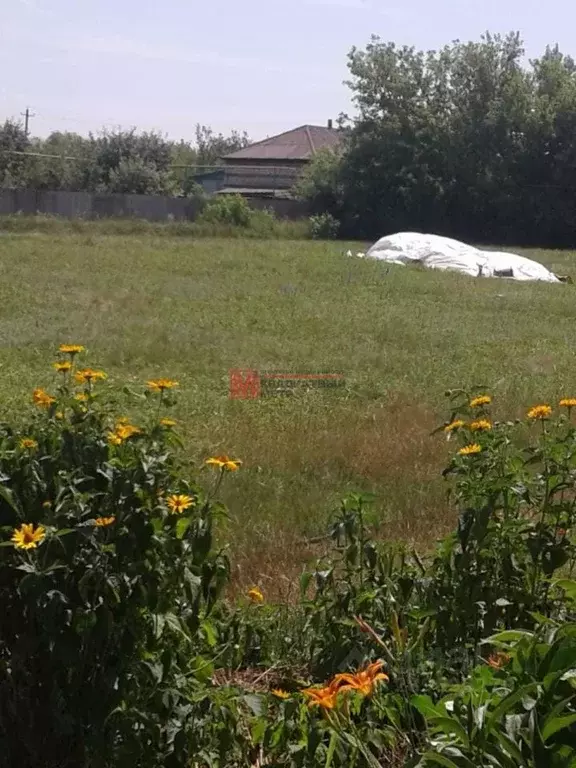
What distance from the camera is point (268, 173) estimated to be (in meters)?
42.7

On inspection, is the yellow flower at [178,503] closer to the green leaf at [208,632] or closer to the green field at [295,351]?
the green leaf at [208,632]

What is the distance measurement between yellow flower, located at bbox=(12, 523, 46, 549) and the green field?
1.77 m

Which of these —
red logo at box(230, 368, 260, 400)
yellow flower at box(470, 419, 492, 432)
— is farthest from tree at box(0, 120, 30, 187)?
yellow flower at box(470, 419, 492, 432)

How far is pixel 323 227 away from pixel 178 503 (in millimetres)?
28264

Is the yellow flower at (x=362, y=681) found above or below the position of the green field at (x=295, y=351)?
above

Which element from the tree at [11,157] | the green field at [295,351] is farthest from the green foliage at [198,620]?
the tree at [11,157]

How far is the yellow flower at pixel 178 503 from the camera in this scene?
6.38 feet

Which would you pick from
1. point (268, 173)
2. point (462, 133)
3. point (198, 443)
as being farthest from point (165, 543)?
point (268, 173)

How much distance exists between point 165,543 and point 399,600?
2.45ft

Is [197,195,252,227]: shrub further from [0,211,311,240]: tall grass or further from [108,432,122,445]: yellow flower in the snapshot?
[108,432,122,445]: yellow flower

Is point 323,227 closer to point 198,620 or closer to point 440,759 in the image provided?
point 198,620

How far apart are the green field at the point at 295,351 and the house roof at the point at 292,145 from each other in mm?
28412

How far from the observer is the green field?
192 inches

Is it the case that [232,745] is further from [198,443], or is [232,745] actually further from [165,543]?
[198,443]
